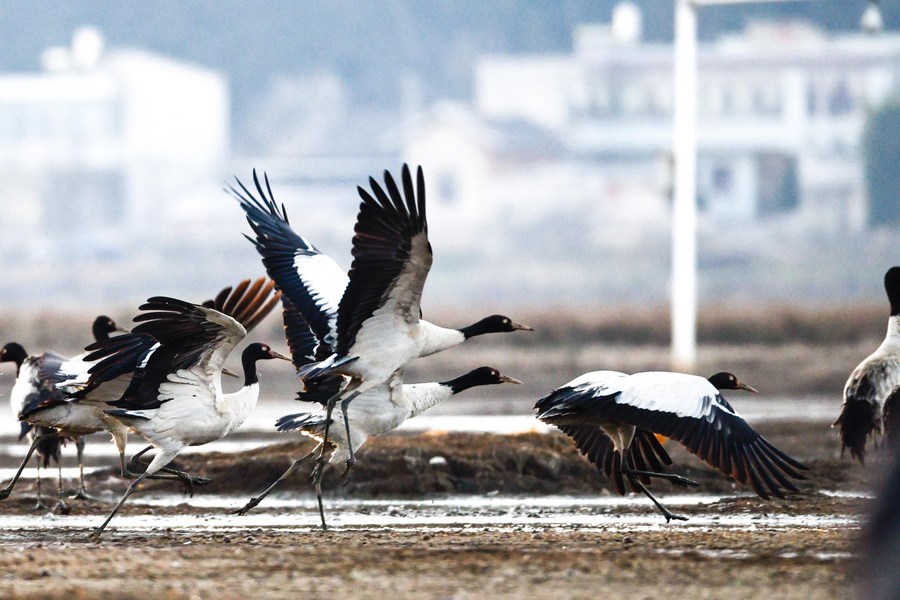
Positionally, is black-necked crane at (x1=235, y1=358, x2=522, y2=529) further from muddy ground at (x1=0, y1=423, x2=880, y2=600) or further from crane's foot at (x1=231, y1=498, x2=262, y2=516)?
muddy ground at (x1=0, y1=423, x2=880, y2=600)

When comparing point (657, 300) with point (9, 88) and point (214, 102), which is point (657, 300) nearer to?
point (214, 102)

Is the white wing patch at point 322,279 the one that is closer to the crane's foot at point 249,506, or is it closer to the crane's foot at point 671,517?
the crane's foot at point 249,506

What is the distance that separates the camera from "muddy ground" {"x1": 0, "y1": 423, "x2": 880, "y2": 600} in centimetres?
684

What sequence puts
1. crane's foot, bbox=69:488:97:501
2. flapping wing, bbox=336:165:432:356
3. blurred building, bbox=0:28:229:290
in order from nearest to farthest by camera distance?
flapping wing, bbox=336:165:432:356 → crane's foot, bbox=69:488:97:501 → blurred building, bbox=0:28:229:290

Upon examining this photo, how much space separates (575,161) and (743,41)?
10.9 metres

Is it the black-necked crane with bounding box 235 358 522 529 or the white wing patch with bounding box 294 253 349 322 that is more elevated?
the white wing patch with bounding box 294 253 349 322

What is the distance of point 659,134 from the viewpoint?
72.1 m

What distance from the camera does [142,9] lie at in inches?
3322

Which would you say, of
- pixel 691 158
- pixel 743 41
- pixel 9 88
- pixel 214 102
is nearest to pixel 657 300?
pixel 743 41

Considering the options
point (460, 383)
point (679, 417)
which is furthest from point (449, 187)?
point (679, 417)

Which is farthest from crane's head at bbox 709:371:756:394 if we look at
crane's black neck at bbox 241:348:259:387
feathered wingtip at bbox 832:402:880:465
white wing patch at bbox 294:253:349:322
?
crane's black neck at bbox 241:348:259:387

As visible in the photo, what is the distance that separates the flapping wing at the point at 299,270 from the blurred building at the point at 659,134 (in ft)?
186

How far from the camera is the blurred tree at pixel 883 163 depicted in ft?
212

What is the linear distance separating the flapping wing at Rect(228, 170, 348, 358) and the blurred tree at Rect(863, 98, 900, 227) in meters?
56.1
